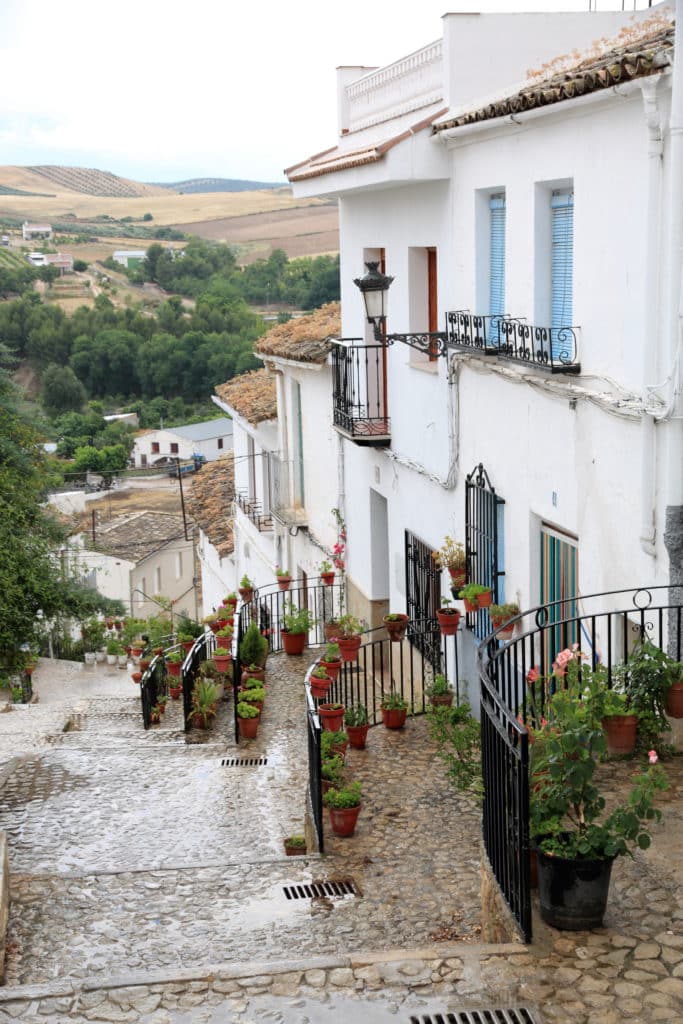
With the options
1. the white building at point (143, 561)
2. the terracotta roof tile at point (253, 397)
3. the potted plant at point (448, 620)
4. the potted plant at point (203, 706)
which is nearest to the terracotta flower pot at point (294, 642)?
the potted plant at point (203, 706)

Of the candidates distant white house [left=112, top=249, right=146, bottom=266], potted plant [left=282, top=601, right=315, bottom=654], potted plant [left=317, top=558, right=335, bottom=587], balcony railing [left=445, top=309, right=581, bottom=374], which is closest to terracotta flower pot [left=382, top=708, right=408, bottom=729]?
balcony railing [left=445, top=309, right=581, bottom=374]

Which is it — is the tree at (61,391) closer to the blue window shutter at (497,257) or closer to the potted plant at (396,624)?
the potted plant at (396,624)

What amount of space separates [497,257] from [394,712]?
14.7 ft

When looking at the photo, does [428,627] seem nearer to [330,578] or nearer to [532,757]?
[330,578]

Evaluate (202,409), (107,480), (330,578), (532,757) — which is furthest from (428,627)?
(202,409)

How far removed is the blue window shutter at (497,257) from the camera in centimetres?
1077

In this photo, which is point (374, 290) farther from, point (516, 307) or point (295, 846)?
point (295, 846)

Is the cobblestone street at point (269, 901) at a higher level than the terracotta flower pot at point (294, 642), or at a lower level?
higher

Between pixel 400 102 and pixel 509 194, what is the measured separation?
4224mm

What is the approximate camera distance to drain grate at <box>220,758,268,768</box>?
39.7ft

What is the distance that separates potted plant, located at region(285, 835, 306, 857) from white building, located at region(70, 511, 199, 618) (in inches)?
1348

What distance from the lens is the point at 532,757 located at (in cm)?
591

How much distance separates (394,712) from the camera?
11398 mm

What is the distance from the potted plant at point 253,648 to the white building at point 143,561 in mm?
28214
